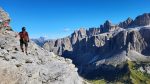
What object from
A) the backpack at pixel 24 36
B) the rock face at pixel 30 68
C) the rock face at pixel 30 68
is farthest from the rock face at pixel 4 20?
the backpack at pixel 24 36

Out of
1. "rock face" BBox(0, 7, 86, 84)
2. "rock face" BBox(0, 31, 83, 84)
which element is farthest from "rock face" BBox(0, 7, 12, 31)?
"rock face" BBox(0, 31, 83, 84)

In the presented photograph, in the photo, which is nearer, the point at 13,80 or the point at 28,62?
the point at 13,80

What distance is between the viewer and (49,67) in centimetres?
5519

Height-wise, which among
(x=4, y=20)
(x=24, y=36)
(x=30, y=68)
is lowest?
(x=30, y=68)

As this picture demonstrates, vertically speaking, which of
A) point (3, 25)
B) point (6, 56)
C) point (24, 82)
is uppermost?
point (3, 25)

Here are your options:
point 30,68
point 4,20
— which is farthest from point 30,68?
point 4,20

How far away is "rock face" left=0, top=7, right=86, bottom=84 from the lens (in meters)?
49.2

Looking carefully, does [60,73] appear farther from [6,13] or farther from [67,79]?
[6,13]

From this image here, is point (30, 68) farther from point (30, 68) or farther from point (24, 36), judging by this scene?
point (24, 36)

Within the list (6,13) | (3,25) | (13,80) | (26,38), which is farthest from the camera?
(6,13)

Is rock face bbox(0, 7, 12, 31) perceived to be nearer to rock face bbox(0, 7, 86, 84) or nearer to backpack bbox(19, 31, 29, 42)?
rock face bbox(0, 7, 86, 84)

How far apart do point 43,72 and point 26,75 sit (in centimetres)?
347

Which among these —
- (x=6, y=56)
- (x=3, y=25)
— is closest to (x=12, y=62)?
(x=6, y=56)

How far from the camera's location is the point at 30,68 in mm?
51969
